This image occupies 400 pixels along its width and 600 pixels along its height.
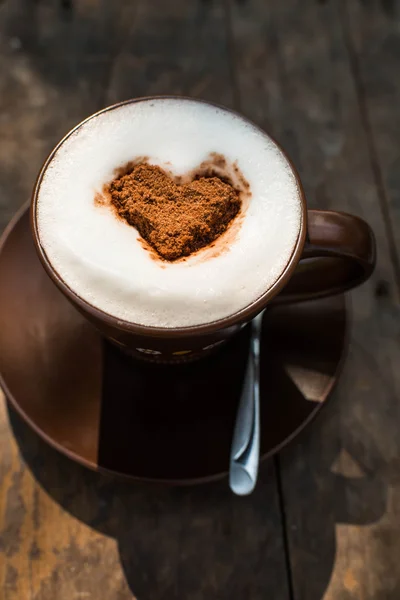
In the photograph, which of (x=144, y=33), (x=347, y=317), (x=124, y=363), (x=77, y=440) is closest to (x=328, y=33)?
(x=144, y=33)

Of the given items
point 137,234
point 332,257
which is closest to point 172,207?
point 137,234

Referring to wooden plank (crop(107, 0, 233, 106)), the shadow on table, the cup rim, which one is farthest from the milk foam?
wooden plank (crop(107, 0, 233, 106))

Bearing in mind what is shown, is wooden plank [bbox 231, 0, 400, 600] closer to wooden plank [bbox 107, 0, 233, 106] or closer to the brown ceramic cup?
wooden plank [bbox 107, 0, 233, 106]

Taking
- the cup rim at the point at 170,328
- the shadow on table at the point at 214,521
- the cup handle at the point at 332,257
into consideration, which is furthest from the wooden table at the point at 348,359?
the cup rim at the point at 170,328

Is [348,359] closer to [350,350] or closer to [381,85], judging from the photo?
[350,350]

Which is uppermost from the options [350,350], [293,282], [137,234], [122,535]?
[137,234]

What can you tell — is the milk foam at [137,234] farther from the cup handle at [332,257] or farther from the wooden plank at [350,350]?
the wooden plank at [350,350]
